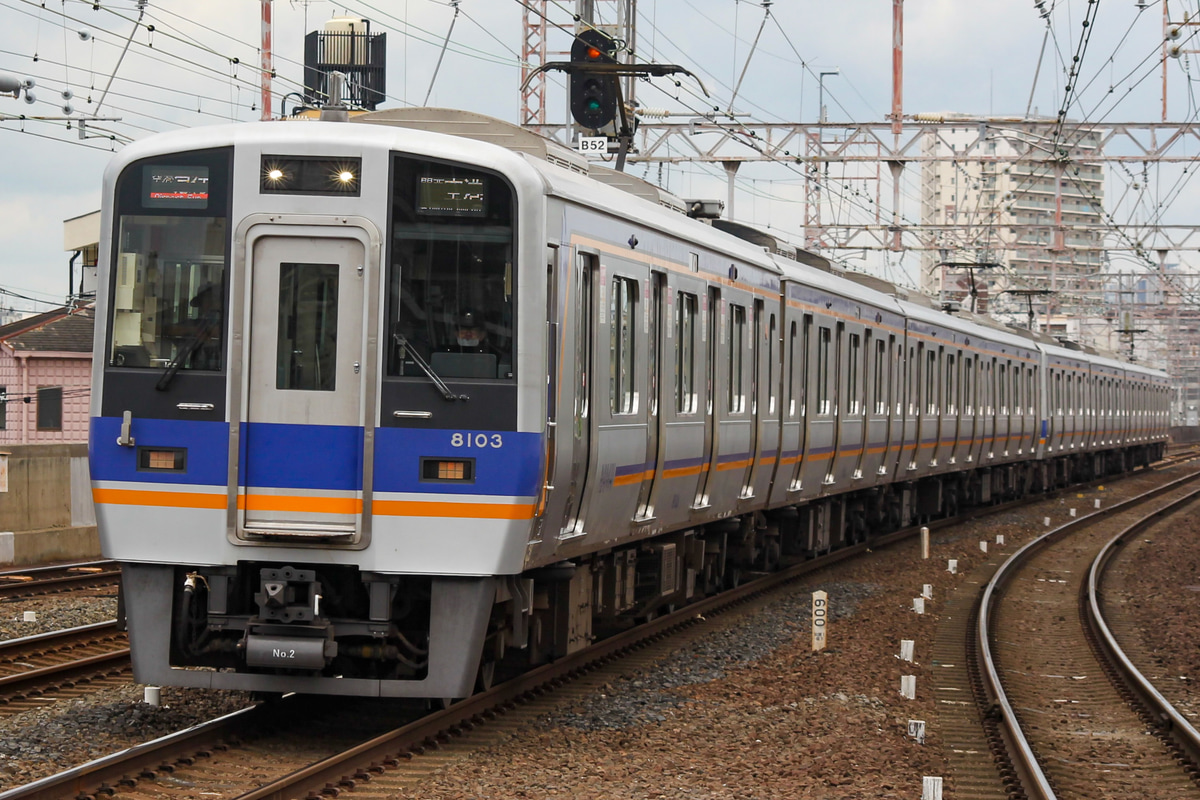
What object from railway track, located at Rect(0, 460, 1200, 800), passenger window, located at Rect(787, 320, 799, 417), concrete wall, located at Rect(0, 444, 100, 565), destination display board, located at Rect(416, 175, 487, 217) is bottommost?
railway track, located at Rect(0, 460, 1200, 800)

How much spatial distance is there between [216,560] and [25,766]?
1318 mm

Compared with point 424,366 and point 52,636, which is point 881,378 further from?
point 424,366

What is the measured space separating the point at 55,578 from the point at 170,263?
8.00 meters

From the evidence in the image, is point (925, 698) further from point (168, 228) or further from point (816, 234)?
point (816, 234)

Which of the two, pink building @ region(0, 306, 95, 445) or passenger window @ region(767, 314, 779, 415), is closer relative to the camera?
passenger window @ region(767, 314, 779, 415)

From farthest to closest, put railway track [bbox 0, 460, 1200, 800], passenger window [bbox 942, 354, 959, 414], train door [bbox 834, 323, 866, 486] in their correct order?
passenger window [bbox 942, 354, 959, 414]
train door [bbox 834, 323, 866, 486]
railway track [bbox 0, 460, 1200, 800]

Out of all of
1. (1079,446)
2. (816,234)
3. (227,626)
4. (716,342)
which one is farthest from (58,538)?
(1079,446)

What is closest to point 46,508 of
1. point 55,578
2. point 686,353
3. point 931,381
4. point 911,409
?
point 55,578

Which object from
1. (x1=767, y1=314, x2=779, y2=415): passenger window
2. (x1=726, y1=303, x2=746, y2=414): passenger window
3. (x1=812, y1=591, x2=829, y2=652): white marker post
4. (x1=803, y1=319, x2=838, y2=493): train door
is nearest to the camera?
(x1=812, y1=591, x2=829, y2=652): white marker post

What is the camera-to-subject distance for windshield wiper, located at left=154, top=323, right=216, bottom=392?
823 centimetres

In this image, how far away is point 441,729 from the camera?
8.55m

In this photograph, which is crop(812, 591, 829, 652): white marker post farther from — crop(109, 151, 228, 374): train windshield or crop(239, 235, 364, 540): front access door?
crop(109, 151, 228, 374): train windshield

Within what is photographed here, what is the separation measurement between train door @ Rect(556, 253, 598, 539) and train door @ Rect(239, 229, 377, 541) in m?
1.41

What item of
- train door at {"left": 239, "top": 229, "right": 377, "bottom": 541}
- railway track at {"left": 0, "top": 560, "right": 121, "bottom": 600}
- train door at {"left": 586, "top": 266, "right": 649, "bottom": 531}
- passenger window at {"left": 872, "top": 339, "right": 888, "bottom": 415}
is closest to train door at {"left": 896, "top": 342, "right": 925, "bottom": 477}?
passenger window at {"left": 872, "top": 339, "right": 888, "bottom": 415}
